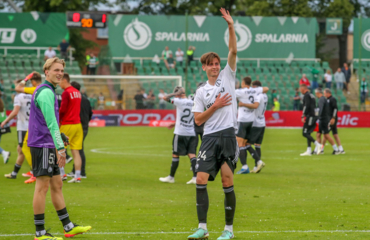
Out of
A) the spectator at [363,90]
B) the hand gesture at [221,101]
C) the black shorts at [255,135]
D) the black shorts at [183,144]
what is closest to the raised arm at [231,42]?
the hand gesture at [221,101]

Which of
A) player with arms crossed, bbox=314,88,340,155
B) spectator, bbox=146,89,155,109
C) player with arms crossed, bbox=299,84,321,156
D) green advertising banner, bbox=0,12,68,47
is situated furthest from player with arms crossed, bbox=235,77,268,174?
green advertising banner, bbox=0,12,68,47

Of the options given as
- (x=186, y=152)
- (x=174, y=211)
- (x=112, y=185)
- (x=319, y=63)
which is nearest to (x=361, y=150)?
(x=186, y=152)

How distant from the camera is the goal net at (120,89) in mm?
30672

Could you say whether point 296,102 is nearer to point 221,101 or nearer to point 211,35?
point 211,35

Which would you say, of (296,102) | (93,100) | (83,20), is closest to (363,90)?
(296,102)

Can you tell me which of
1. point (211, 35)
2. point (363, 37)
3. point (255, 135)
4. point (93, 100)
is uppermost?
point (211, 35)

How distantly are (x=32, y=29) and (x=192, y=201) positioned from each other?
3081 centimetres

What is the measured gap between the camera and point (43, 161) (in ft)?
20.0

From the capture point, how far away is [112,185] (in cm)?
1081

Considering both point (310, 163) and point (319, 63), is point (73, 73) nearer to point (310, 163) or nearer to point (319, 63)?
point (319, 63)

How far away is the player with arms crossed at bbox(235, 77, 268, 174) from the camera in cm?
1257

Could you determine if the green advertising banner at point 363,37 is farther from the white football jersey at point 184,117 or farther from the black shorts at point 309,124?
the white football jersey at point 184,117

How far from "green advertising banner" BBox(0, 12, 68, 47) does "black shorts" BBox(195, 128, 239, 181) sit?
106ft

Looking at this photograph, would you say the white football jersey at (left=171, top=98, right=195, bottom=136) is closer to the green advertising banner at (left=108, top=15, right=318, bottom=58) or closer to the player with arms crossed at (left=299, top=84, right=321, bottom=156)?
the player with arms crossed at (left=299, top=84, right=321, bottom=156)
